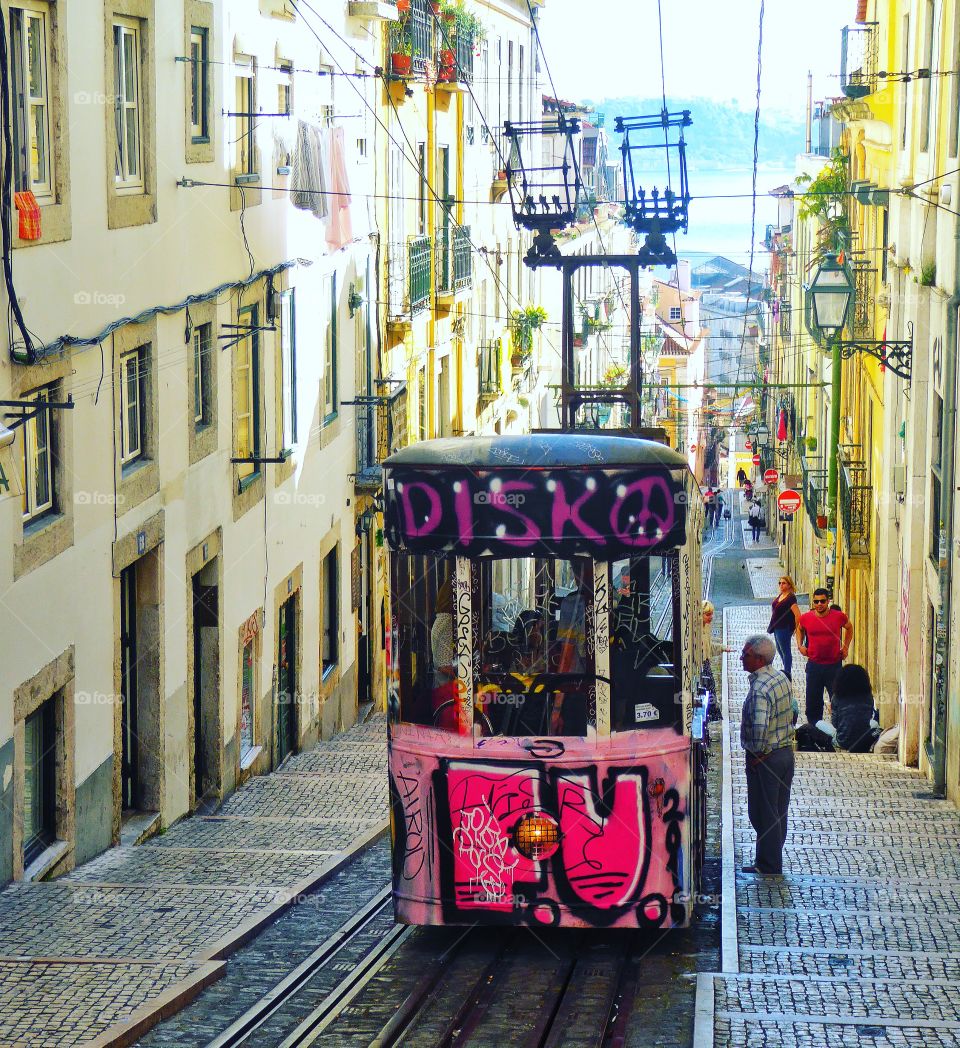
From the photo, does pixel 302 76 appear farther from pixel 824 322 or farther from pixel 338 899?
pixel 338 899

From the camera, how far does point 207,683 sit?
1501 cm

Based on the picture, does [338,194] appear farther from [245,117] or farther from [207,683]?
[207,683]

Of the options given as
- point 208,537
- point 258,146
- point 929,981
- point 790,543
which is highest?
point 258,146

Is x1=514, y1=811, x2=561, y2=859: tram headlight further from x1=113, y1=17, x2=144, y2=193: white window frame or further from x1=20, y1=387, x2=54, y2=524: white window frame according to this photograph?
x1=113, y1=17, x2=144, y2=193: white window frame

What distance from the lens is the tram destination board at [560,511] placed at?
8.86 m

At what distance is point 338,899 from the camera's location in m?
10.8

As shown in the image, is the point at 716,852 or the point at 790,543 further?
the point at 790,543

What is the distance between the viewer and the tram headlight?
8.95m

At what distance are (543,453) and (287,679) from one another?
1004 cm

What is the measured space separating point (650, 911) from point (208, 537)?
6.93 m

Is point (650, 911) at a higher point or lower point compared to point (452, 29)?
lower

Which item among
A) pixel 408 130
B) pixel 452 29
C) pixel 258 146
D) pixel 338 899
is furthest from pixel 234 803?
pixel 452 29

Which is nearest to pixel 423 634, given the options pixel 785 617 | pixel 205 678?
pixel 205 678

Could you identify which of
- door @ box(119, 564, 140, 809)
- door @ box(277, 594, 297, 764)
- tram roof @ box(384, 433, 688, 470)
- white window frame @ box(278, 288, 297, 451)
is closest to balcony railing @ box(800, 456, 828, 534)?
door @ box(277, 594, 297, 764)
